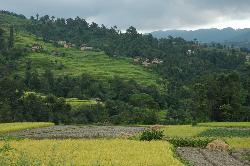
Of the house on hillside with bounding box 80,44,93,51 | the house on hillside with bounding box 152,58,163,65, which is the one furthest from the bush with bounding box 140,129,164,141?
the house on hillside with bounding box 80,44,93,51

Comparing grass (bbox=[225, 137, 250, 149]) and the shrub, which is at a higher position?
the shrub

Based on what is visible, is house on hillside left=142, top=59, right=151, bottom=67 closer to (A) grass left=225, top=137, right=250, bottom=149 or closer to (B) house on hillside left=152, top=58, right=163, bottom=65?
(B) house on hillside left=152, top=58, right=163, bottom=65

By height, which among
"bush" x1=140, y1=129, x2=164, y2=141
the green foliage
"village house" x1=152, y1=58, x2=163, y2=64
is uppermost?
"bush" x1=140, y1=129, x2=164, y2=141

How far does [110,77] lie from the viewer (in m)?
104

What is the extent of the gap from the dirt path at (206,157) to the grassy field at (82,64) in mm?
73780

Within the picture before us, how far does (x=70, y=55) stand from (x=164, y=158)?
365ft

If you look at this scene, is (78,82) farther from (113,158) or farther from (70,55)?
(113,158)

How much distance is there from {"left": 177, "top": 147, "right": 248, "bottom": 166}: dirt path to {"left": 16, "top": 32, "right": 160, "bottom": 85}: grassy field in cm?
7378

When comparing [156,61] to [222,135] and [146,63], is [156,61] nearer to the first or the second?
[146,63]

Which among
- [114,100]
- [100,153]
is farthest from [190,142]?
[114,100]

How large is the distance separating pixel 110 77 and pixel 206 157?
256 ft

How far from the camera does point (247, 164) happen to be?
2441 centimetres

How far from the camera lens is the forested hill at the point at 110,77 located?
65562mm

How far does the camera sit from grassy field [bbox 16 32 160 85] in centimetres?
10800
